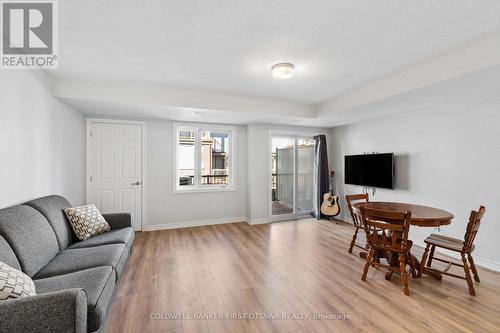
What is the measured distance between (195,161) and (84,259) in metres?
2.87

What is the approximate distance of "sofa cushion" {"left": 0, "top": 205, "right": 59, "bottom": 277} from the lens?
5.28 ft

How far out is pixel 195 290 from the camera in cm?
229

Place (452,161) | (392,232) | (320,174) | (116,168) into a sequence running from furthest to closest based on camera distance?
1. (320,174)
2. (116,168)
3. (452,161)
4. (392,232)

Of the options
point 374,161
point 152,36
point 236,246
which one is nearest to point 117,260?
point 236,246

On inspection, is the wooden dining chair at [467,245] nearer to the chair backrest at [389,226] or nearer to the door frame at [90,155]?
the chair backrest at [389,226]

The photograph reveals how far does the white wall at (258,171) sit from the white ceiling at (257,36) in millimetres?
1965

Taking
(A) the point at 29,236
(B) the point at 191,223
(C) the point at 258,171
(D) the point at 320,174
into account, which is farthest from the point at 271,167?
(A) the point at 29,236

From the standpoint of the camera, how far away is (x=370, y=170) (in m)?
4.20

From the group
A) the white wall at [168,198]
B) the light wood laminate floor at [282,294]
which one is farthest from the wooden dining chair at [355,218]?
the white wall at [168,198]

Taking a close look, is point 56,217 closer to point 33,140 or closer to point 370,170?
point 33,140

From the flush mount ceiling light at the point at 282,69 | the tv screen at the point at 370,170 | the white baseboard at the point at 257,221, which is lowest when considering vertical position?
the white baseboard at the point at 257,221

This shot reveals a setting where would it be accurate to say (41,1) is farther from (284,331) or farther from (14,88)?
(284,331)

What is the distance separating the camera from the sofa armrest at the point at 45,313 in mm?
1082

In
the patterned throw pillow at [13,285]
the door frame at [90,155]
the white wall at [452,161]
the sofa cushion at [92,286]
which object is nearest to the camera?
the patterned throw pillow at [13,285]
